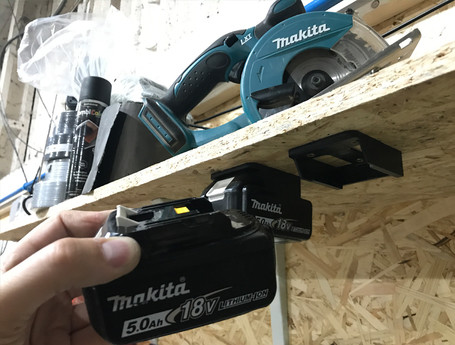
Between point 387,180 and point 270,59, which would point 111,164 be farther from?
point 387,180

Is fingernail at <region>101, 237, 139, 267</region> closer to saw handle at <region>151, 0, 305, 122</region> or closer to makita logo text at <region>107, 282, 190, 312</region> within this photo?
makita logo text at <region>107, 282, 190, 312</region>

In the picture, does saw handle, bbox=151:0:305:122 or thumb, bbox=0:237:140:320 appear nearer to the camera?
thumb, bbox=0:237:140:320

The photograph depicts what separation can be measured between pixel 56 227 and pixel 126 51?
818 millimetres

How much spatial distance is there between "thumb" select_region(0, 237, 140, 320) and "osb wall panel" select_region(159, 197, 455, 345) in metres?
0.50

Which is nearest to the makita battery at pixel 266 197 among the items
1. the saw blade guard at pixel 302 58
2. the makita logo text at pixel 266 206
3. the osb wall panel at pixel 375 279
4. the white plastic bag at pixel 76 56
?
the makita logo text at pixel 266 206

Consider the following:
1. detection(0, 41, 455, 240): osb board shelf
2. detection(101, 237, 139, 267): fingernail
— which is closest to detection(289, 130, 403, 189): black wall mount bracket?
detection(0, 41, 455, 240): osb board shelf

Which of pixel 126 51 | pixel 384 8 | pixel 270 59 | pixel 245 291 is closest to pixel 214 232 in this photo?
pixel 245 291

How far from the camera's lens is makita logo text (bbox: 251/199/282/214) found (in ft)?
1.52

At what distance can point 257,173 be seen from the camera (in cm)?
49

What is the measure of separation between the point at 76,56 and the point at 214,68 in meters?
0.66

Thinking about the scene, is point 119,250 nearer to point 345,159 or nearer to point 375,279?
point 345,159

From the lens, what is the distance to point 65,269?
0.29 m

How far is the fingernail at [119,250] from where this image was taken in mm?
Answer: 300

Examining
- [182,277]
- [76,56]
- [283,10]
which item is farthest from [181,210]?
[76,56]
